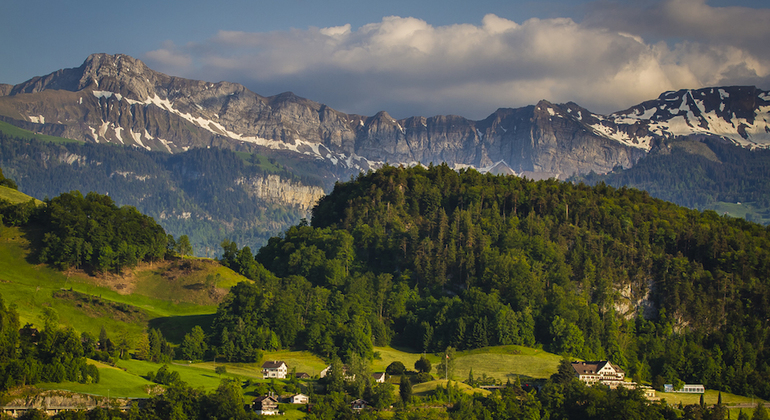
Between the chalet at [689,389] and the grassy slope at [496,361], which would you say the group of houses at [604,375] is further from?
the chalet at [689,389]

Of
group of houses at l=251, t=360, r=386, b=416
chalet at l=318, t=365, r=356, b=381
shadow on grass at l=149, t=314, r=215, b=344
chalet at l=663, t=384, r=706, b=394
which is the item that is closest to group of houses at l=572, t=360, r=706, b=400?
chalet at l=663, t=384, r=706, b=394

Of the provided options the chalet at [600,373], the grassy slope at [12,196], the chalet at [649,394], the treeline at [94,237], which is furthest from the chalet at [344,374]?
the grassy slope at [12,196]

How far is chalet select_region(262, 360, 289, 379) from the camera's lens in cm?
10800

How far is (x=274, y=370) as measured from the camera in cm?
10819

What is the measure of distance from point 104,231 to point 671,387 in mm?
99192

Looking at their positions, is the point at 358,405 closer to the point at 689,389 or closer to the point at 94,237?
the point at 689,389

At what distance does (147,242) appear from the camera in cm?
14950

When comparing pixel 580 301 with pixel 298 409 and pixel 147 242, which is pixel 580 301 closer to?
pixel 298 409

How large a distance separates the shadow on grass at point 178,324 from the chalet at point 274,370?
20705 millimetres

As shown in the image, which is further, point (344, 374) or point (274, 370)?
point (274, 370)

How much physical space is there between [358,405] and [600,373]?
35.1m

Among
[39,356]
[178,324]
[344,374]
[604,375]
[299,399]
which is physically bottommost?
[299,399]

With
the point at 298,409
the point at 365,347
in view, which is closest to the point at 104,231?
the point at 365,347

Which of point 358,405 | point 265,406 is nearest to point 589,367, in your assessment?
point 358,405
